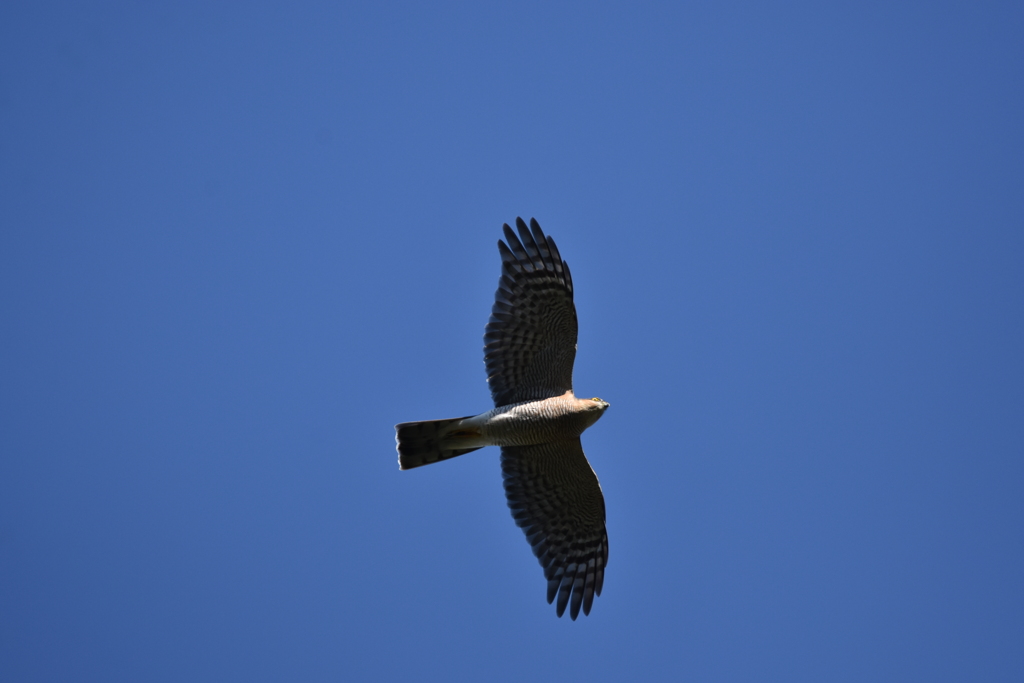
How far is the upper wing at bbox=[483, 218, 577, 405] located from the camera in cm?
1022

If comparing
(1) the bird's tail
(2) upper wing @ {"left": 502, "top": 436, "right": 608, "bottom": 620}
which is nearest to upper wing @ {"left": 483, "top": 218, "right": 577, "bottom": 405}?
(1) the bird's tail

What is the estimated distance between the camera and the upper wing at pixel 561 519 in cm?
1081

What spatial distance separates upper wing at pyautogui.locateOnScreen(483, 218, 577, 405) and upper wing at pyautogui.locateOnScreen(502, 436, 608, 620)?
3.36 feet

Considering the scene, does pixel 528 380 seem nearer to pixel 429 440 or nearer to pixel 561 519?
pixel 429 440

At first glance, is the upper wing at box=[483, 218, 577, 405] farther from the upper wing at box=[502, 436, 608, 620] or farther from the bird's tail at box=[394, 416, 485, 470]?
the upper wing at box=[502, 436, 608, 620]

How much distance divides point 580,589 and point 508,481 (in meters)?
1.77

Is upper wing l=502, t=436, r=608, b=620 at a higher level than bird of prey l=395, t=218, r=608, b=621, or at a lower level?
lower

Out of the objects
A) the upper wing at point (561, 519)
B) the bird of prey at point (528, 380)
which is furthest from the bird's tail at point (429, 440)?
the upper wing at point (561, 519)

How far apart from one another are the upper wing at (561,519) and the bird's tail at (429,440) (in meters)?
0.82

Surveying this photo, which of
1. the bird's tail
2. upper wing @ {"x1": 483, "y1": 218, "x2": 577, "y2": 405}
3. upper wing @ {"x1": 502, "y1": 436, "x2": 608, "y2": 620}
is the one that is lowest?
upper wing @ {"x1": 502, "y1": 436, "x2": 608, "y2": 620}

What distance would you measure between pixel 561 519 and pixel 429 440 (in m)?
2.23

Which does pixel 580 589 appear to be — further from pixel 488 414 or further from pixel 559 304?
pixel 559 304

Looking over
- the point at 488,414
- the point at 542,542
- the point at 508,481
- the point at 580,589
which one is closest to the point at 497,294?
the point at 488,414

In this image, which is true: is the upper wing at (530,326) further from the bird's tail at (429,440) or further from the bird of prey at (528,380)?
the bird's tail at (429,440)
